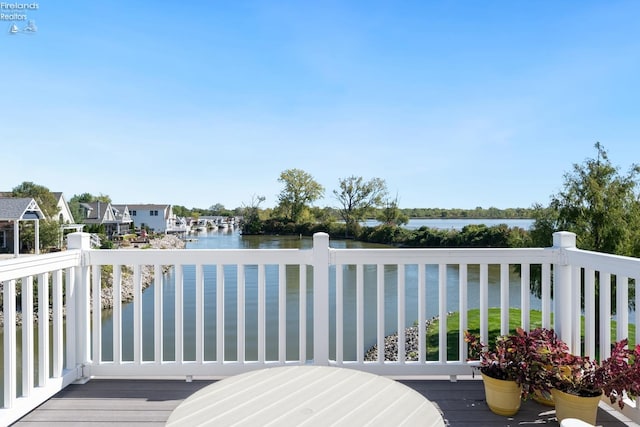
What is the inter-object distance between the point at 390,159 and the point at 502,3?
22882 millimetres

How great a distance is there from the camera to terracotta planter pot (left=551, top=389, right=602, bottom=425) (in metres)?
1.85

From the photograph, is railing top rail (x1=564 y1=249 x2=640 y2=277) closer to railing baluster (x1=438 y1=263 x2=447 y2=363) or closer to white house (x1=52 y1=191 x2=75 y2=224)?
railing baluster (x1=438 y1=263 x2=447 y2=363)

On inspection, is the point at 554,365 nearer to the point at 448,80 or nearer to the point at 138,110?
the point at 448,80

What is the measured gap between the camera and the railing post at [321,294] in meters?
2.41

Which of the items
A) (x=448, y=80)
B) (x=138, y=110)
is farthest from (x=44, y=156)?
(x=448, y=80)

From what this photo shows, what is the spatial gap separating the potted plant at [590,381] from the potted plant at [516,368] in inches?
2.9

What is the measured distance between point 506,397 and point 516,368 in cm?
16

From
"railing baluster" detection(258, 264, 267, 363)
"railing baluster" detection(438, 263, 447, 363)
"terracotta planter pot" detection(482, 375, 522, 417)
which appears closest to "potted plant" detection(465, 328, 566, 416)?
"terracotta planter pot" detection(482, 375, 522, 417)

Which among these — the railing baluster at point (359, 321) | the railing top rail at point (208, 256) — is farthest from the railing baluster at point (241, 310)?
the railing baluster at point (359, 321)

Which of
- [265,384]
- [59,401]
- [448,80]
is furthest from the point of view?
[448,80]

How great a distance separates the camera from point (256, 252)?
7.71 ft

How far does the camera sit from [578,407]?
1858mm

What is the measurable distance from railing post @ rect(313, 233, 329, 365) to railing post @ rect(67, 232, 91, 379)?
1.46 meters

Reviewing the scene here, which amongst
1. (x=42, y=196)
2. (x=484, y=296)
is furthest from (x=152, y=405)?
(x=42, y=196)
